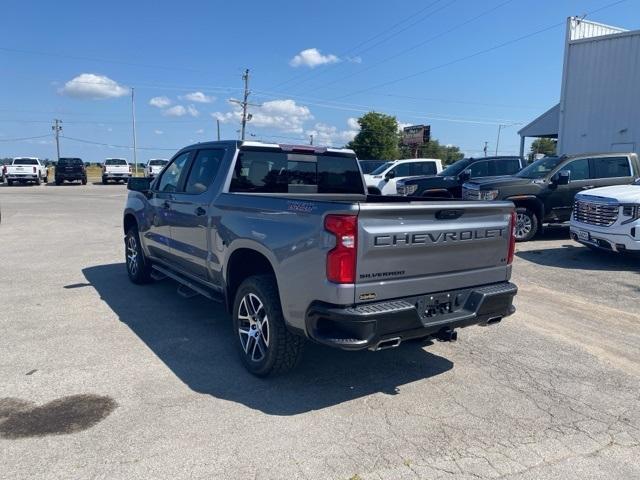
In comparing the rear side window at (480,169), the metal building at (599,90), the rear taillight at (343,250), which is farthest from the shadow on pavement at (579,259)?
the metal building at (599,90)

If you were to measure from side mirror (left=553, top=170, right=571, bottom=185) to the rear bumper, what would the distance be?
7918 mm

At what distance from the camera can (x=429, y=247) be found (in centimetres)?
370

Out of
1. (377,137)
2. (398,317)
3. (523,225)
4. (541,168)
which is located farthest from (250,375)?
(377,137)

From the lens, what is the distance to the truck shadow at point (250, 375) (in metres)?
3.90

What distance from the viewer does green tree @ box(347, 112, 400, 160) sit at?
76750 millimetres

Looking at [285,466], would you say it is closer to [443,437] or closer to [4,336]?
[443,437]

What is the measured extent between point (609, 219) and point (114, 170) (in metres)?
35.2

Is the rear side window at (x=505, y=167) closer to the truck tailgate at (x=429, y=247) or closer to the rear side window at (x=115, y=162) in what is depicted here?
the truck tailgate at (x=429, y=247)

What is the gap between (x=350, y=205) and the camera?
10.8 feet

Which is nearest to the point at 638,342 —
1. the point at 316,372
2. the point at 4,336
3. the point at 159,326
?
the point at 316,372

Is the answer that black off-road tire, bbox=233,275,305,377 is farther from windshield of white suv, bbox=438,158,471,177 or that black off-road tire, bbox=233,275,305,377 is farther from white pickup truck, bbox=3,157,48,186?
white pickup truck, bbox=3,157,48,186

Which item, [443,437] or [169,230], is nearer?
[443,437]

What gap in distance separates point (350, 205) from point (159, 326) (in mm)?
3159

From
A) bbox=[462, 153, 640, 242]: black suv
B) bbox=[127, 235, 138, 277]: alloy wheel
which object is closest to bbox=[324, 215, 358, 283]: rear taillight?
bbox=[127, 235, 138, 277]: alloy wheel
